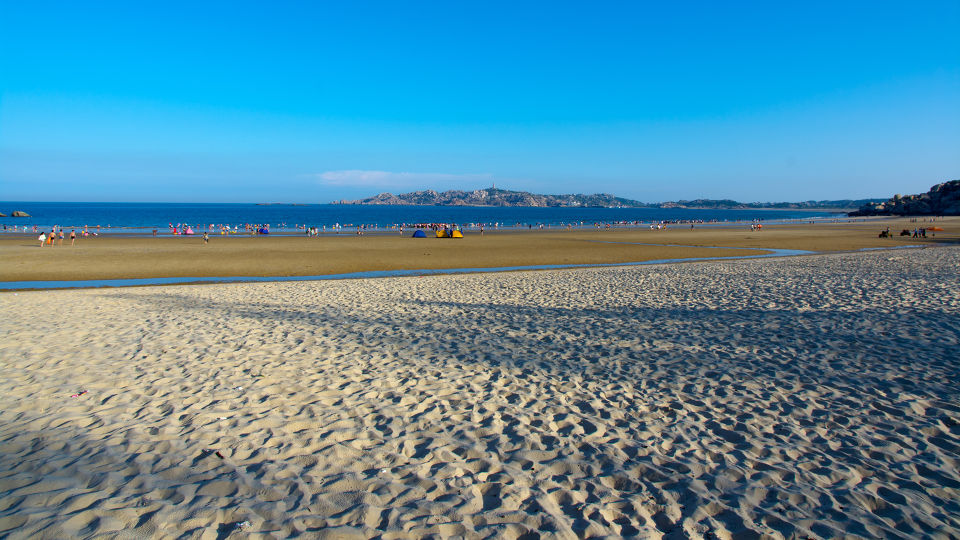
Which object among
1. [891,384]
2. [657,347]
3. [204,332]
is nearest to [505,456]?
[657,347]

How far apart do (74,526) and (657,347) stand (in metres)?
7.32

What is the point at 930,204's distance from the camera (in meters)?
116

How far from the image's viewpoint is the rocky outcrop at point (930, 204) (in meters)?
110

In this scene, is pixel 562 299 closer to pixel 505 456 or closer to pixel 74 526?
pixel 505 456

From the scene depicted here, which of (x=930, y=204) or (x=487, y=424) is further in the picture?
(x=930, y=204)

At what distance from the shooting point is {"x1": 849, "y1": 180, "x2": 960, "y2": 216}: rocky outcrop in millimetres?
110206

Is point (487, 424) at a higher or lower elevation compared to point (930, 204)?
lower

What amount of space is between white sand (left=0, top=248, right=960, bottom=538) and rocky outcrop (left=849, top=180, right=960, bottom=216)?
135 meters

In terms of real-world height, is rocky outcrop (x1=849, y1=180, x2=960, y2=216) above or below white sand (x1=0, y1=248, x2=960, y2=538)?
above

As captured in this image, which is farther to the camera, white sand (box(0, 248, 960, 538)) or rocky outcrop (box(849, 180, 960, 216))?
rocky outcrop (box(849, 180, 960, 216))

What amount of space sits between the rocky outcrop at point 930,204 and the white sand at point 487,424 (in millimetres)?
135213

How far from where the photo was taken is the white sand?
3715mm

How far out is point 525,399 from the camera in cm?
600

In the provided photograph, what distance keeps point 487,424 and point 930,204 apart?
150661mm
